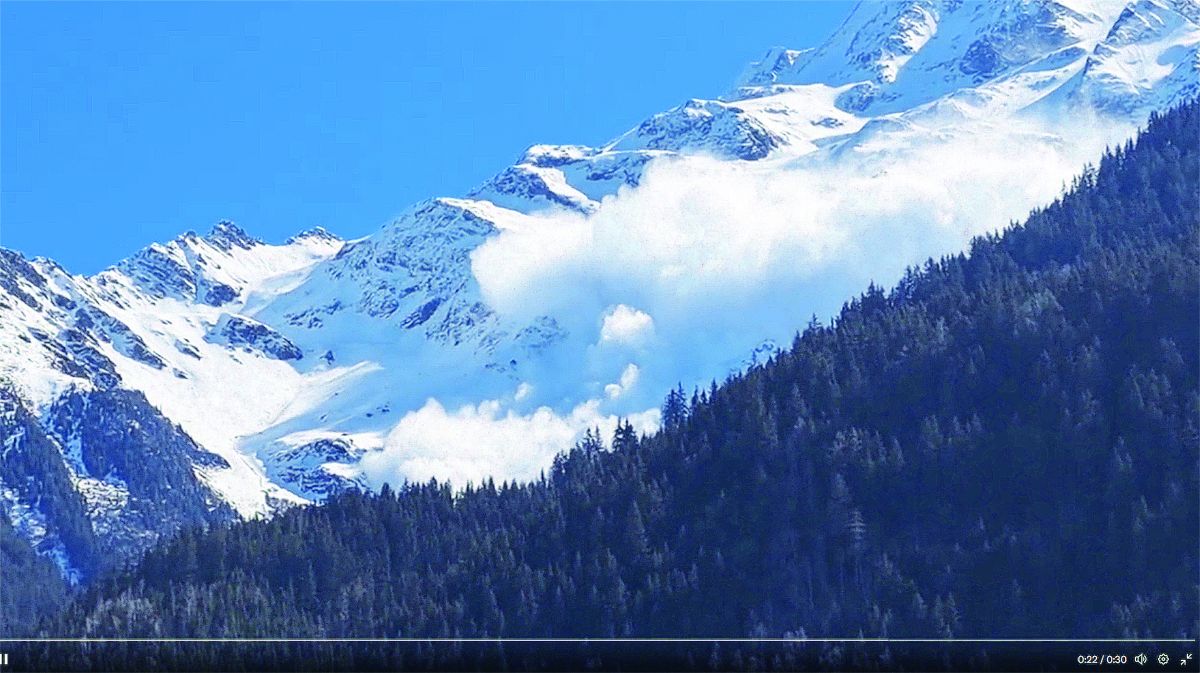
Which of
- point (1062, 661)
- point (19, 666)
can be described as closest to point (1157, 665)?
point (1062, 661)

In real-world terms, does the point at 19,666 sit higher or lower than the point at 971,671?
higher

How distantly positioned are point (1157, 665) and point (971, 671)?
69.6 feet

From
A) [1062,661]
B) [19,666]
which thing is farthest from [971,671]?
[19,666]

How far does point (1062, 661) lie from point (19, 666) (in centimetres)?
9220

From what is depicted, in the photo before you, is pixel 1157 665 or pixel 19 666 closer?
pixel 1157 665

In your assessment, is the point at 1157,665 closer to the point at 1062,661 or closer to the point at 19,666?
the point at 1062,661

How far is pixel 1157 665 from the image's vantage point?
181125 mm

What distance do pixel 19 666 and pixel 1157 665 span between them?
99.3 metres

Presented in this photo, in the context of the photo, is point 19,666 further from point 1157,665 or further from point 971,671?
point 1157,665

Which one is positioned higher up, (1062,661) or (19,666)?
(19,666)

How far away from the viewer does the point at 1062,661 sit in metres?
190

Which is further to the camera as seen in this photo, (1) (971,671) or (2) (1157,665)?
(1) (971,671)

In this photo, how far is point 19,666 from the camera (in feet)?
654

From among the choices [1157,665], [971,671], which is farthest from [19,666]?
[1157,665]
